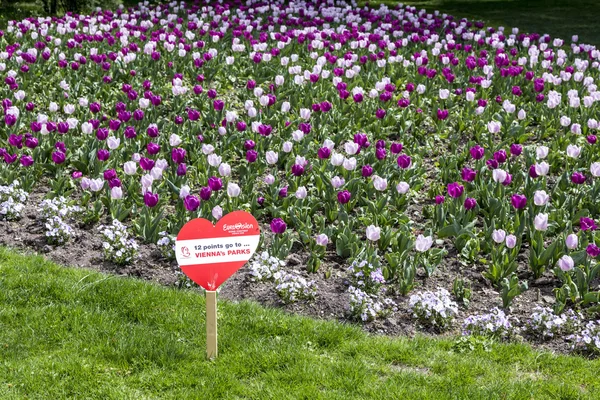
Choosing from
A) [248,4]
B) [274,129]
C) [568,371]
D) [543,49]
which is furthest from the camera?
[248,4]

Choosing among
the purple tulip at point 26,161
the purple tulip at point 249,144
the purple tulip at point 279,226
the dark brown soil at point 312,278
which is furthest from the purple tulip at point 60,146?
the purple tulip at point 279,226

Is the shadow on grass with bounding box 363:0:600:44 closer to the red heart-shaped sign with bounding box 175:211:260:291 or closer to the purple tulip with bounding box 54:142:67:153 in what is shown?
the purple tulip with bounding box 54:142:67:153

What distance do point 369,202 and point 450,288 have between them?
3.90ft

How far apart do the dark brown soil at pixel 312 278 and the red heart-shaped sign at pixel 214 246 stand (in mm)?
1049

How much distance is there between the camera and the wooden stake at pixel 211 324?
4.50 m

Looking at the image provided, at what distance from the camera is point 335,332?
502 centimetres

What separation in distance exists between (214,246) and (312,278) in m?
1.54

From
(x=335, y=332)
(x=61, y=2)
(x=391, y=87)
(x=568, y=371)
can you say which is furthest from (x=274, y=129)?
(x=61, y=2)

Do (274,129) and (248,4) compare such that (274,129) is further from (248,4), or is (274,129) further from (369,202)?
(248,4)

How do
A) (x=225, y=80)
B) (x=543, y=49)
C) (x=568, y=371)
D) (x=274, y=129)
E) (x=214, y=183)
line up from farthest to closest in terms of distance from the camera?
(x=543, y=49) < (x=225, y=80) < (x=274, y=129) < (x=214, y=183) < (x=568, y=371)

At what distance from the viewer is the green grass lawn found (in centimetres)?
441

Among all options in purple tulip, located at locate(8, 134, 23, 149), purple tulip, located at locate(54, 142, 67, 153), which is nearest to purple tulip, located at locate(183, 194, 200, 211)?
purple tulip, located at locate(54, 142, 67, 153)

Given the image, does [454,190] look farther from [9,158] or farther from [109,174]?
[9,158]

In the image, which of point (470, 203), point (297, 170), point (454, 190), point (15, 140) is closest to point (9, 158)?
point (15, 140)
